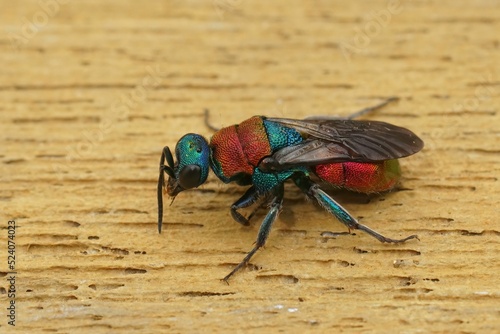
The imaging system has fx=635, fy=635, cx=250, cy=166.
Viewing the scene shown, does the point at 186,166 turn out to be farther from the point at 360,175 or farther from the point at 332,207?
the point at 360,175

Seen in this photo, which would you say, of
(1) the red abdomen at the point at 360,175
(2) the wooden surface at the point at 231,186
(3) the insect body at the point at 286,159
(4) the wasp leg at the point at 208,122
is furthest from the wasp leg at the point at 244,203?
(4) the wasp leg at the point at 208,122

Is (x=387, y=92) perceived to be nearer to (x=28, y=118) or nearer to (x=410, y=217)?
(x=410, y=217)

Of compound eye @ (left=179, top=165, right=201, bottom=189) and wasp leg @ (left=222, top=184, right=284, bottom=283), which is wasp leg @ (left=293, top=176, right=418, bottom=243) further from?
compound eye @ (left=179, top=165, right=201, bottom=189)

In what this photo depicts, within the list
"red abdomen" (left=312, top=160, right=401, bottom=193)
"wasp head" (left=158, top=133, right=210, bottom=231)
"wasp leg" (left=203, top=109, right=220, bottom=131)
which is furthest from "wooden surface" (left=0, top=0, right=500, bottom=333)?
"wasp head" (left=158, top=133, right=210, bottom=231)

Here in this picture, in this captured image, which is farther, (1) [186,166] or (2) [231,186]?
(2) [231,186]

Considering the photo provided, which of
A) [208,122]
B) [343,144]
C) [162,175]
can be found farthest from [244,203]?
[208,122]

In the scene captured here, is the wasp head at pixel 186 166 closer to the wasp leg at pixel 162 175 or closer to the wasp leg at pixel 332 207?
the wasp leg at pixel 162 175
